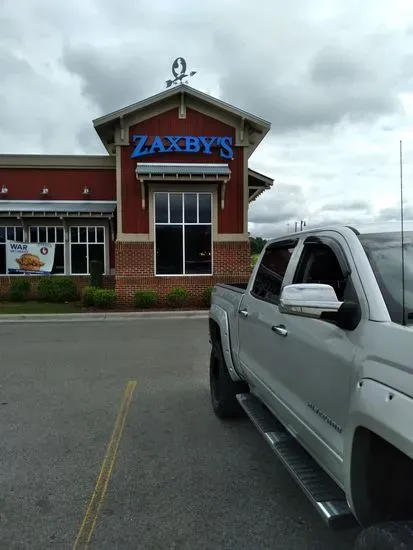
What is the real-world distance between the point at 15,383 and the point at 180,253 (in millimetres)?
12177

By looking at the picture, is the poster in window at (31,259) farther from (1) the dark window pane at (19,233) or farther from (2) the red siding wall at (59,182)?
(2) the red siding wall at (59,182)

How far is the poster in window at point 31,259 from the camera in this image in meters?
21.0

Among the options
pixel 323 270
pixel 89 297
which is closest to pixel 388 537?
pixel 323 270

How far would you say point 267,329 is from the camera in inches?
149

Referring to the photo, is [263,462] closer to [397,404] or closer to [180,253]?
[397,404]

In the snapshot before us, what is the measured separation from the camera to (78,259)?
866 inches

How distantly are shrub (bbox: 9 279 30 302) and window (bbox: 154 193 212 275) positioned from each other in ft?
17.2

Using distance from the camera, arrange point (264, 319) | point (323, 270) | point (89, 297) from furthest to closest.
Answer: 1. point (89, 297)
2. point (264, 319)
3. point (323, 270)

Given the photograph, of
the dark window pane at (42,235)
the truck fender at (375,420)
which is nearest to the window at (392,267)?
the truck fender at (375,420)

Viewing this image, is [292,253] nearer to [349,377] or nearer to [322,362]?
[322,362]

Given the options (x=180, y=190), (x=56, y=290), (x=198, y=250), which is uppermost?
(x=180, y=190)

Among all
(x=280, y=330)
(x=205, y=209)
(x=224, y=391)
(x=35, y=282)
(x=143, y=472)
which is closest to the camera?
(x=280, y=330)

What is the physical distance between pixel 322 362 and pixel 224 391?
2752 mm

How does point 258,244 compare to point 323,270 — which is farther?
point 258,244
